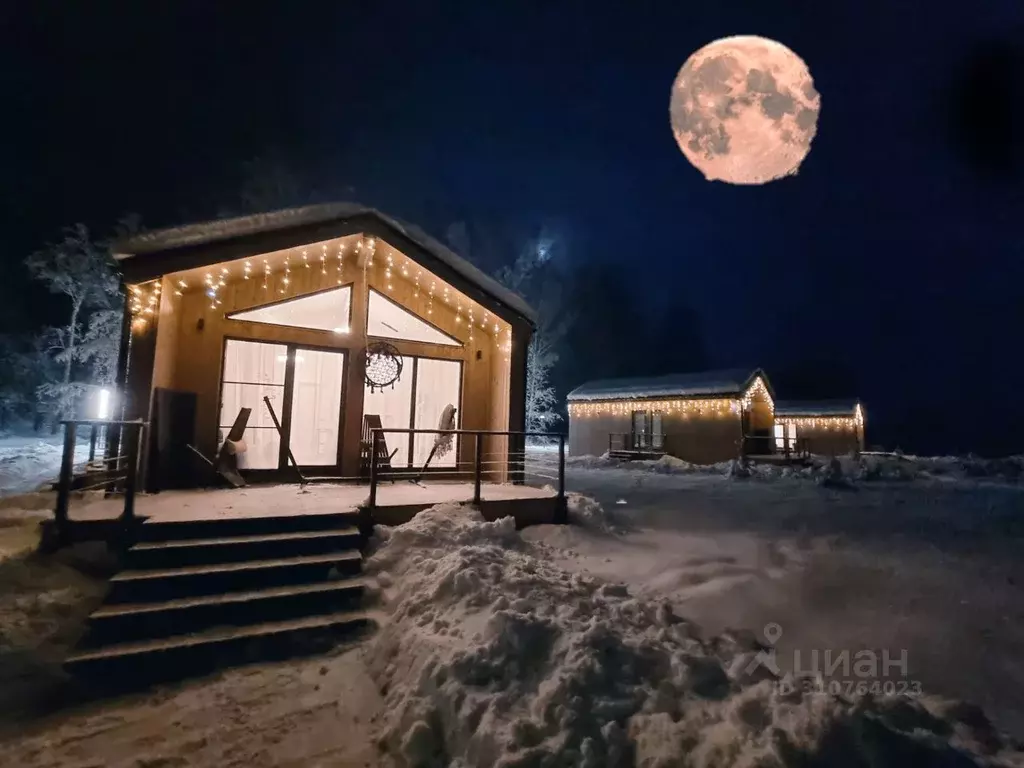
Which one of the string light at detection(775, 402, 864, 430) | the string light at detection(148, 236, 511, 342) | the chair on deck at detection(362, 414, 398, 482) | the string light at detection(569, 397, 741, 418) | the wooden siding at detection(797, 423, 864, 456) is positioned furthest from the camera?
the string light at detection(775, 402, 864, 430)

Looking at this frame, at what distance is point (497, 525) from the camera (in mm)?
6164

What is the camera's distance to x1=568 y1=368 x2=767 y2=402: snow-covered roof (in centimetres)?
2197

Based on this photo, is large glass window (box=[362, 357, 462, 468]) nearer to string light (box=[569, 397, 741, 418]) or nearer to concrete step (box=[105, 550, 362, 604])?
concrete step (box=[105, 550, 362, 604])

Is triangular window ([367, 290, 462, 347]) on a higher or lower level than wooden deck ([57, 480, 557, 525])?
higher

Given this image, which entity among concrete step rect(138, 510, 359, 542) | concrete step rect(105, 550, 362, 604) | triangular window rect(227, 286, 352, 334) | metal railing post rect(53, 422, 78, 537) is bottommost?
concrete step rect(105, 550, 362, 604)

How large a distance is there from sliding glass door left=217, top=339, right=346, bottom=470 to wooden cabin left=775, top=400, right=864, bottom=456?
2728 cm

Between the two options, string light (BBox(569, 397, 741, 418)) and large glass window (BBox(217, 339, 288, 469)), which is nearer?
large glass window (BBox(217, 339, 288, 469))

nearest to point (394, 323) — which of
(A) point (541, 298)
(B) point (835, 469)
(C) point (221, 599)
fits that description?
(C) point (221, 599)

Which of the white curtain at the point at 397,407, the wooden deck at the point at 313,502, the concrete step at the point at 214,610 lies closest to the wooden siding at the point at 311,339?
the white curtain at the point at 397,407

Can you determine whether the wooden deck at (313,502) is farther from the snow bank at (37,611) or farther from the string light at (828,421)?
the string light at (828,421)

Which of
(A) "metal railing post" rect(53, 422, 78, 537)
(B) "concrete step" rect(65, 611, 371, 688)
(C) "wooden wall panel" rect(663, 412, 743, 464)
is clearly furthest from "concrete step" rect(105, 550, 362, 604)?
(C) "wooden wall panel" rect(663, 412, 743, 464)

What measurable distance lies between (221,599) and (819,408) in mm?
33696

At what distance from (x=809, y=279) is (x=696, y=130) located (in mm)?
79364

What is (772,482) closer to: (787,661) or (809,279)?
(787,661)
